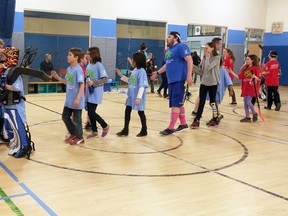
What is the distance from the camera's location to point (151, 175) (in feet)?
13.5

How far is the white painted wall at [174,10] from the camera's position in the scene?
1336 centimetres

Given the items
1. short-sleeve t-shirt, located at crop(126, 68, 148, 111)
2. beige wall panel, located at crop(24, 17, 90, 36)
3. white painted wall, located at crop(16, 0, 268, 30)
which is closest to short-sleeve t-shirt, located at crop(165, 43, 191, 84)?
short-sleeve t-shirt, located at crop(126, 68, 148, 111)

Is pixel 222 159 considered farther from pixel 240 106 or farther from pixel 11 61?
pixel 240 106

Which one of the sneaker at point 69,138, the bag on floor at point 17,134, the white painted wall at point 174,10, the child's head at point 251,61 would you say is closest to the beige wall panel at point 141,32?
the white painted wall at point 174,10

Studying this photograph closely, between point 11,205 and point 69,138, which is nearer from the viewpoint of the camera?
point 11,205

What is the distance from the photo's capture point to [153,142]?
5629 mm

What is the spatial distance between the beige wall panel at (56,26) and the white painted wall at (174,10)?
1.07 m

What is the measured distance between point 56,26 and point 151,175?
40.2 feet

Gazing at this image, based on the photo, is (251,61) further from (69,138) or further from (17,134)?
(17,134)

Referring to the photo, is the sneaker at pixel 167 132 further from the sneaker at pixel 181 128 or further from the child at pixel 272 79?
the child at pixel 272 79

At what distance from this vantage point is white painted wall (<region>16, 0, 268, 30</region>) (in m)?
13.4

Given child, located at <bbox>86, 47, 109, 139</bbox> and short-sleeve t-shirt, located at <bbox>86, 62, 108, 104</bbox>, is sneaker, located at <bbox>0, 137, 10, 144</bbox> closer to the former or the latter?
child, located at <bbox>86, 47, 109, 139</bbox>

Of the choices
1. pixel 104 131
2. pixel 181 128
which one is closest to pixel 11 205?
pixel 104 131

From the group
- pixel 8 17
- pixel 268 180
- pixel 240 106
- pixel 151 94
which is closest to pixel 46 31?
pixel 151 94
